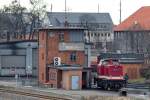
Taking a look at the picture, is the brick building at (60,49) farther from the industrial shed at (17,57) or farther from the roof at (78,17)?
the roof at (78,17)

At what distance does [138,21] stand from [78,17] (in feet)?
135

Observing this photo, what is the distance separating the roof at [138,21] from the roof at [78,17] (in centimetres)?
2708

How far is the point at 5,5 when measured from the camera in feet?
338

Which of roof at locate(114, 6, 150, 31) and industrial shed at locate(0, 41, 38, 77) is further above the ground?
roof at locate(114, 6, 150, 31)

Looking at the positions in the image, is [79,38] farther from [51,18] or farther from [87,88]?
[51,18]

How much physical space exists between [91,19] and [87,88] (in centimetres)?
10463

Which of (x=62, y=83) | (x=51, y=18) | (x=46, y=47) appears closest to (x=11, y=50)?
(x=46, y=47)

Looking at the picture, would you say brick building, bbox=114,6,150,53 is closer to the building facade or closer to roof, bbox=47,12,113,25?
the building facade

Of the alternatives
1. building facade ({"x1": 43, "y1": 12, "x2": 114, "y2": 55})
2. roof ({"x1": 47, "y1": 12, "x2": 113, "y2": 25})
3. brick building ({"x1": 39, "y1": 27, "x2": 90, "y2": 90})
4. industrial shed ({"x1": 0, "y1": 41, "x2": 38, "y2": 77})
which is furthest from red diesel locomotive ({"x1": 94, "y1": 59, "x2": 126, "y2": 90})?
roof ({"x1": 47, "y1": 12, "x2": 113, "y2": 25})

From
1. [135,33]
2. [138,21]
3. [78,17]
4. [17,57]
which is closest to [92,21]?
[78,17]

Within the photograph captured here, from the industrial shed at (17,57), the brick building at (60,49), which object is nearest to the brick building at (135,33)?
the industrial shed at (17,57)

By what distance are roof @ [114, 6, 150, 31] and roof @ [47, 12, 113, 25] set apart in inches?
1066

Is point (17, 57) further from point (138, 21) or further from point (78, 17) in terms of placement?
point (78, 17)

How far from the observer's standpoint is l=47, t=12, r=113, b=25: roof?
15750 centimetres
